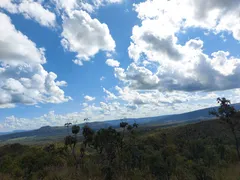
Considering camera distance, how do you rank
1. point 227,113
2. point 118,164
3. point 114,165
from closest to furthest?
point 114,165 < point 118,164 < point 227,113

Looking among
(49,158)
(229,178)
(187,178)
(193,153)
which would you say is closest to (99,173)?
(187,178)

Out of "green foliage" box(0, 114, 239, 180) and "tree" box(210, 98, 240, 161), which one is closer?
"green foliage" box(0, 114, 239, 180)

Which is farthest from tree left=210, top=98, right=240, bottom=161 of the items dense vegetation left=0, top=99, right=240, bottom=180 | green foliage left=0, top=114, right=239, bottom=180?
green foliage left=0, top=114, right=239, bottom=180

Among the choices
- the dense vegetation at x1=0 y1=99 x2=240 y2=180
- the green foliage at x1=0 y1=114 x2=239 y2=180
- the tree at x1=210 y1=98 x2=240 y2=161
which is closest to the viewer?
the green foliage at x1=0 y1=114 x2=239 y2=180

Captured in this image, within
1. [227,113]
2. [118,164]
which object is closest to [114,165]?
[118,164]

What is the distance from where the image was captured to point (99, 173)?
17.7 m

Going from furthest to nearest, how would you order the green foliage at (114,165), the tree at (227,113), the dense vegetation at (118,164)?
the tree at (227,113), the dense vegetation at (118,164), the green foliage at (114,165)

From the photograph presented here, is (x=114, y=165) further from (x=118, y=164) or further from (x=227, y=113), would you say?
(x=227, y=113)

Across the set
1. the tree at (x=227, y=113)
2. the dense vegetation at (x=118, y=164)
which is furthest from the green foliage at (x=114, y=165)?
the tree at (x=227, y=113)

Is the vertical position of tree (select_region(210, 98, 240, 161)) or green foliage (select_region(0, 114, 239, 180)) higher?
tree (select_region(210, 98, 240, 161))

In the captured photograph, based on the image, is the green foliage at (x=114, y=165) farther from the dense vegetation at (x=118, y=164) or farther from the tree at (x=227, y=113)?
the tree at (x=227, y=113)

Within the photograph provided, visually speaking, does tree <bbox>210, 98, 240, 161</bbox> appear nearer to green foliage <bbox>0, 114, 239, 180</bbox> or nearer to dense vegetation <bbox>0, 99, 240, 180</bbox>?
dense vegetation <bbox>0, 99, 240, 180</bbox>

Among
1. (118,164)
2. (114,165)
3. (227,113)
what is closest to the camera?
(114,165)

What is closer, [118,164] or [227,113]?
[118,164]
